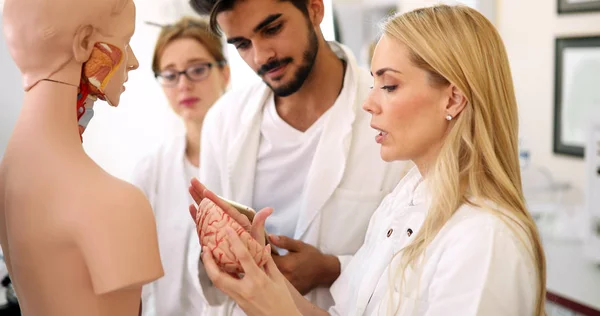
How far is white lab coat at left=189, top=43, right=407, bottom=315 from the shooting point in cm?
151

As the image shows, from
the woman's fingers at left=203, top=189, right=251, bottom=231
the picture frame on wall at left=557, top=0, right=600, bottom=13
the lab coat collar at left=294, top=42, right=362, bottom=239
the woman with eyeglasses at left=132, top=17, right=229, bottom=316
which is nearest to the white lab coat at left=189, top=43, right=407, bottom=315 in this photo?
the lab coat collar at left=294, top=42, right=362, bottom=239

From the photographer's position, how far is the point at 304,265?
1.42 metres

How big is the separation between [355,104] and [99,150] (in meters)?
0.65

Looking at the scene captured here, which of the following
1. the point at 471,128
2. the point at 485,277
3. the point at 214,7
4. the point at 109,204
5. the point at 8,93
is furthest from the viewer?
the point at 214,7

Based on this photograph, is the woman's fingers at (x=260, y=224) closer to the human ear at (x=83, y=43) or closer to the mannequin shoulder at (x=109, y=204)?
the mannequin shoulder at (x=109, y=204)

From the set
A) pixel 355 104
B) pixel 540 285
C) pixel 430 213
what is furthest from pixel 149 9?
pixel 540 285

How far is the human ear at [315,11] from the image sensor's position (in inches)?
62.7

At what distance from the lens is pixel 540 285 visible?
1.08 m

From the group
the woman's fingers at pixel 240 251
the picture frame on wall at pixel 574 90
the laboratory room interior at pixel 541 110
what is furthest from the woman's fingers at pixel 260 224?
the picture frame on wall at pixel 574 90

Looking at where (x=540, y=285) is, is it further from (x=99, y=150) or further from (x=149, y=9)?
(x=149, y=9)

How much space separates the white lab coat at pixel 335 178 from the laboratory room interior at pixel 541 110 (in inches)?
9.1

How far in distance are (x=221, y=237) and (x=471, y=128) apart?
0.49 metres

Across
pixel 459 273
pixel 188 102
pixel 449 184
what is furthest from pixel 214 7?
pixel 459 273

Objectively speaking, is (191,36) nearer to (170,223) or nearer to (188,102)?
(188,102)
